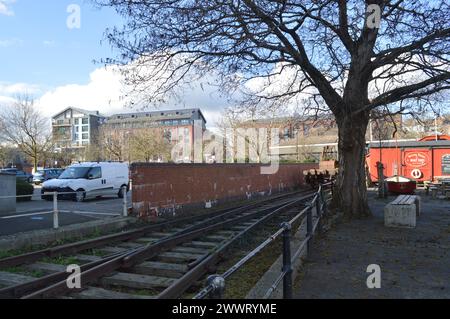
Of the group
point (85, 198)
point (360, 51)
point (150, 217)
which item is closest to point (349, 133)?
point (360, 51)

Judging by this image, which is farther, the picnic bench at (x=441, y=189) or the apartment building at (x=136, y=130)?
the apartment building at (x=136, y=130)

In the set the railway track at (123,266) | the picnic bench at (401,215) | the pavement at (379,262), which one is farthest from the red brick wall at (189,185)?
the picnic bench at (401,215)

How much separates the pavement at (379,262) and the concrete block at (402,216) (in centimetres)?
29

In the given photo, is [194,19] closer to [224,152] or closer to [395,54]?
[395,54]

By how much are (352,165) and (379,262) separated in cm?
653

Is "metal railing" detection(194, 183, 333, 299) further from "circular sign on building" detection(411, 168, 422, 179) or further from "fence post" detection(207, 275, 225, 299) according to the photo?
"circular sign on building" detection(411, 168, 422, 179)

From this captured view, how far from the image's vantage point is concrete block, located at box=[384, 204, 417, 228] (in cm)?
1130

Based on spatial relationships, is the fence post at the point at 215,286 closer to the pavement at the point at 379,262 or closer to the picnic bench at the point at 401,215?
the pavement at the point at 379,262

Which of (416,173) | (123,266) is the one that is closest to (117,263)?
(123,266)

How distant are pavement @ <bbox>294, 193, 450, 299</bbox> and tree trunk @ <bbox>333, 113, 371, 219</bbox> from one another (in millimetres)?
1487

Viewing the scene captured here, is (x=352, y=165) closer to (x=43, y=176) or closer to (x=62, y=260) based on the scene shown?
(x=62, y=260)

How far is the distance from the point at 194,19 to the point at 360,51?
5789mm

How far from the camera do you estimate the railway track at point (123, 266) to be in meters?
→ 5.82

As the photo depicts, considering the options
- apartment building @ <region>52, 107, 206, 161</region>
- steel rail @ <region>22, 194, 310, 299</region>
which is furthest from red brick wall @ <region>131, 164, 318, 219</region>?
apartment building @ <region>52, 107, 206, 161</region>
